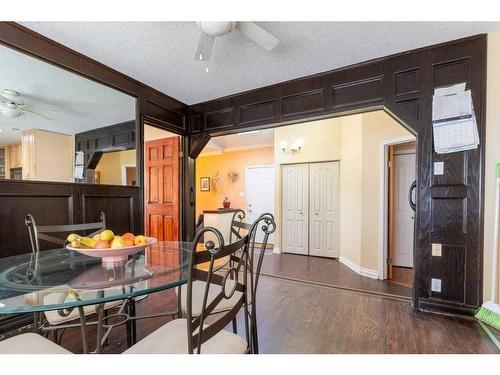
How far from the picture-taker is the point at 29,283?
3.89 feet

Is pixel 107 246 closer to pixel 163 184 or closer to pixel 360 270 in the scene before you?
pixel 163 184

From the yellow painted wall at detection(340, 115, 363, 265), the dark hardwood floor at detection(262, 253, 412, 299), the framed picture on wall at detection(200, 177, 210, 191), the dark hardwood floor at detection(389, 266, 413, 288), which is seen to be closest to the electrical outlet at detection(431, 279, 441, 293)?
the dark hardwood floor at detection(262, 253, 412, 299)

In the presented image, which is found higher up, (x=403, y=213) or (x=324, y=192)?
(x=324, y=192)

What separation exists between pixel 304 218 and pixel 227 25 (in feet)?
13.3

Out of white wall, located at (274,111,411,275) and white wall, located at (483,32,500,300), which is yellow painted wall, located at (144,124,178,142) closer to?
white wall, located at (274,111,411,275)

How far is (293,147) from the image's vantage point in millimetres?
5125

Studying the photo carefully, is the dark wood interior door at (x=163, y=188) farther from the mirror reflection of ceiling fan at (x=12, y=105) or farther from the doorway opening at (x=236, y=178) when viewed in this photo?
Result: the mirror reflection of ceiling fan at (x=12, y=105)

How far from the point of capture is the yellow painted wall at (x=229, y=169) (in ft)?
21.2

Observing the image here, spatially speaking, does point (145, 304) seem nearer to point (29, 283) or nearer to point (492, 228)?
point (29, 283)

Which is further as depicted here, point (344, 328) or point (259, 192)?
point (259, 192)

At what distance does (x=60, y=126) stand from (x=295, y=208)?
13.3 feet

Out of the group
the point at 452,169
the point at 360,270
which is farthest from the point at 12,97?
the point at 360,270

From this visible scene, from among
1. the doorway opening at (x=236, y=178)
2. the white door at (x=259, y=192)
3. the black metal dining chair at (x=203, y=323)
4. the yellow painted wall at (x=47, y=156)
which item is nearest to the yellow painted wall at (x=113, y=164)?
A: the yellow painted wall at (x=47, y=156)

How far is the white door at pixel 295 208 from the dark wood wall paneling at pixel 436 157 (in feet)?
8.12
